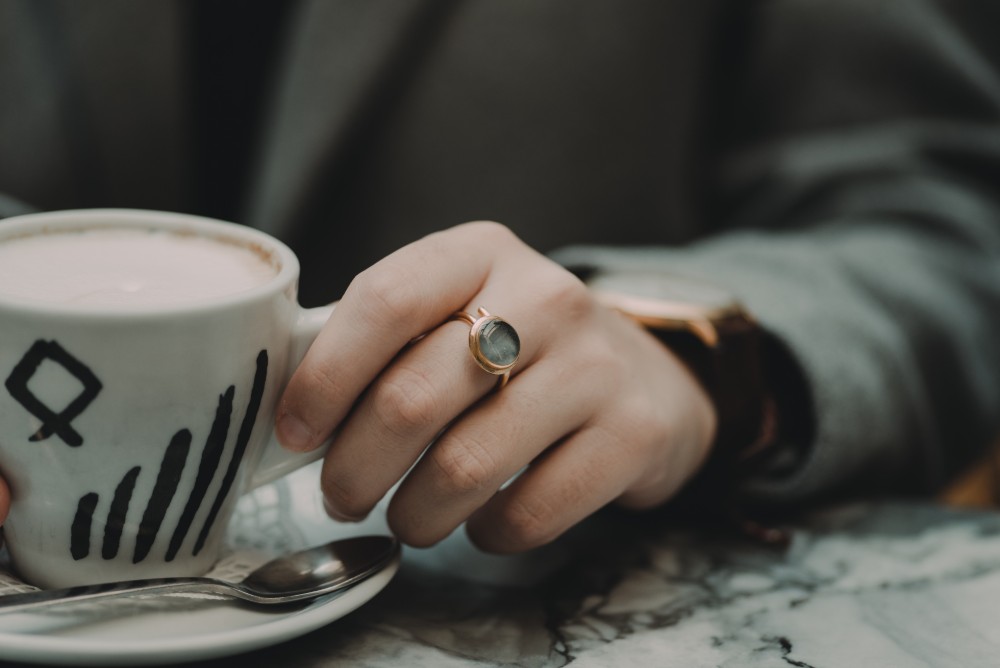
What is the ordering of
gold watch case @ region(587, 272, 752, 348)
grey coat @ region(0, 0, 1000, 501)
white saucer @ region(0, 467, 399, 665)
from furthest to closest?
grey coat @ region(0, 0, 1000, 501)
gold watch case @ region(587, 272, 752, 348)
white saucer @ region(0, 467, 399, 665)

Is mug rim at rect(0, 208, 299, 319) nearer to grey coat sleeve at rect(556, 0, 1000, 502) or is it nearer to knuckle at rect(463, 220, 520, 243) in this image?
knuckle at rect(463, 220, 520, 243)

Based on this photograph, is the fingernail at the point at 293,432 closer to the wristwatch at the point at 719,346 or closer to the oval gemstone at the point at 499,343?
the oval gemstone at the point at 499,343

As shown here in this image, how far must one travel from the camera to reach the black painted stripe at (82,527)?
0.35 metres

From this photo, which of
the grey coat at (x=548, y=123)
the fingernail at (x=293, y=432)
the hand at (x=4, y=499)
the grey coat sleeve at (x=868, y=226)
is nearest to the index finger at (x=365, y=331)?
the fingernail at (x=293, y=432)

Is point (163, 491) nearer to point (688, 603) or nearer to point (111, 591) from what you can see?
point (111, 591)

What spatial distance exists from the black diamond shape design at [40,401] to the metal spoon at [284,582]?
6 cm

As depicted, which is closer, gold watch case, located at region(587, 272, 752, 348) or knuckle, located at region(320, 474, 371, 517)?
knuckle, located at region(320, 474, 371, 517)

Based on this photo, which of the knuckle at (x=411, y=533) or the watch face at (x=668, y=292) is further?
the watch face at (x=668, y=292)

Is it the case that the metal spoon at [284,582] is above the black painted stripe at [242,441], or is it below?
below

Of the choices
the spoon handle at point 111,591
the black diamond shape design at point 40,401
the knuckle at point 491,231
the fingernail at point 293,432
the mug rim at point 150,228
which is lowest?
the spoon handle at point 111,591

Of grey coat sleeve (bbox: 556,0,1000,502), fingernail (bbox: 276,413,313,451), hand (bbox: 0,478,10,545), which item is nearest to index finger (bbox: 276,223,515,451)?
fingernail (bbox: 276,413,313,451)

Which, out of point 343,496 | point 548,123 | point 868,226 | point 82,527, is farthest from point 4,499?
point 868,226

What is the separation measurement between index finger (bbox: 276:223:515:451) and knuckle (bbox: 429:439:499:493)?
45 mm

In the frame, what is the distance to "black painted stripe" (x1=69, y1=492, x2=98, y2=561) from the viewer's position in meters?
0.35
